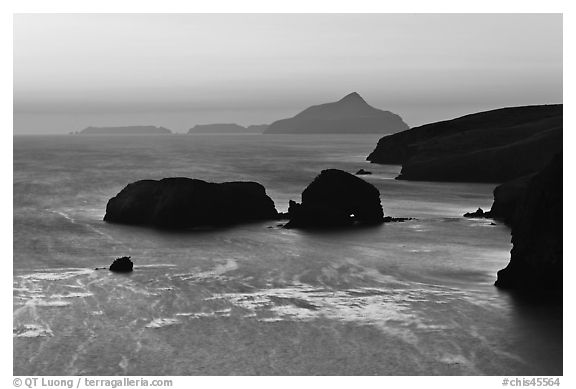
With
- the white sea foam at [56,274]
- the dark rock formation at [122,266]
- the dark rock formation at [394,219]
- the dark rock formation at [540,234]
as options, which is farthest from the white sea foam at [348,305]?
the dark rock formation at [394,219]

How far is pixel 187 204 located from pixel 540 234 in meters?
27.6

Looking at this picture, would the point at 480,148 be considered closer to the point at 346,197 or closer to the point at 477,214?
the point at 477,214

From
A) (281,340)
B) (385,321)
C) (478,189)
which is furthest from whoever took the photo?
(478,189)

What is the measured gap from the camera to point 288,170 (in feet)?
427

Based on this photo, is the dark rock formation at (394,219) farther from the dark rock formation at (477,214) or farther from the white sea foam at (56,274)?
the white sea foam at (56,274)

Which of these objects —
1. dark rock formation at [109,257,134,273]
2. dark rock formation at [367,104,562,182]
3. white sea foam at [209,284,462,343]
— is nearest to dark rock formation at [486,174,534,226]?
white sea foam at [209,284,462,343]

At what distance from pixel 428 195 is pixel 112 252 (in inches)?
1853

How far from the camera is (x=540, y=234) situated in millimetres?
31625

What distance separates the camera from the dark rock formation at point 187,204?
53688 millimetres

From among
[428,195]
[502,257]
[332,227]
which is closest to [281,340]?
[502,257]

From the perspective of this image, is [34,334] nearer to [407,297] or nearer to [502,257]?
[407,297]

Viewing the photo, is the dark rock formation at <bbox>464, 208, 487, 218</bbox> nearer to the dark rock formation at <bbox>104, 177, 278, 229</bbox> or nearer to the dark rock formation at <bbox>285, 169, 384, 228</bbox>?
the dark rock formation at <bbox>285, 169, 384, 228</bbox>

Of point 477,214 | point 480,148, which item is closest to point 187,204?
point 477,214
